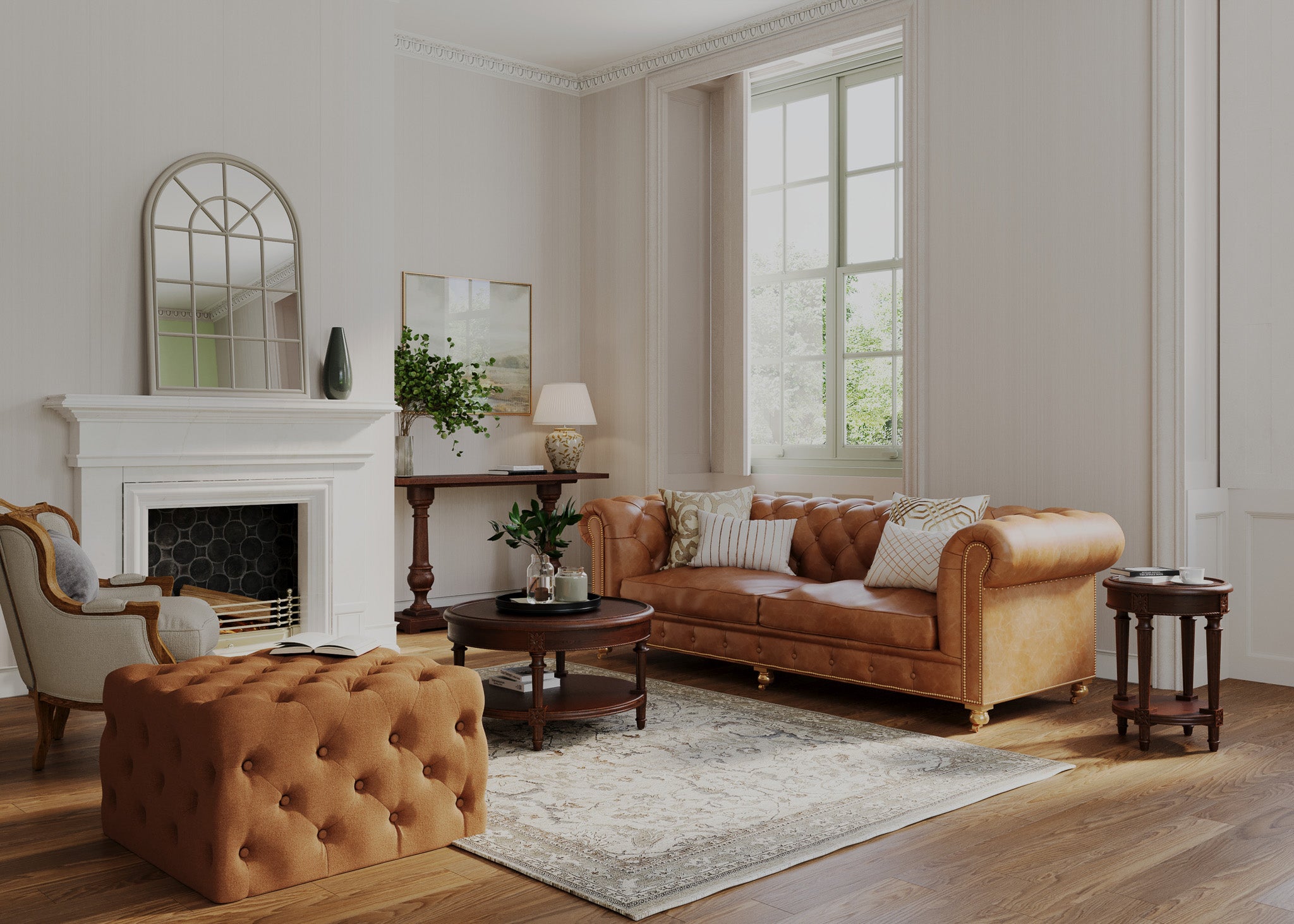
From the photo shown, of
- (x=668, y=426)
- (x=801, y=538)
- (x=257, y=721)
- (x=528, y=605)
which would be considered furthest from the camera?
(x=668, y=426)

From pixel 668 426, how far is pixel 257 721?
4758 millimetres

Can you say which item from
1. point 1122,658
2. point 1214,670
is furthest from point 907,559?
point 1214,670

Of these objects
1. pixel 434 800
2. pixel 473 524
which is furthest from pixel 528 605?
pixel 473 524

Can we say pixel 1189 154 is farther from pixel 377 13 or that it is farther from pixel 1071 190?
pixel 377 13

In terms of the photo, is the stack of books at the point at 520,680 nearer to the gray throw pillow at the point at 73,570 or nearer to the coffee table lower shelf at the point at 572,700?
the coffee table lower shelf at the point at 572,700

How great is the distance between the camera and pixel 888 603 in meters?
4.63

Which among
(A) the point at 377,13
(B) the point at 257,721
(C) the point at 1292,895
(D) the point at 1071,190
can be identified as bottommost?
(C) the point at 1292,895

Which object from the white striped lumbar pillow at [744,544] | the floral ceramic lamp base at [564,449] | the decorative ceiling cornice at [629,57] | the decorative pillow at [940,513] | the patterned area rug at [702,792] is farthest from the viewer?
the floral ceramic lamp base at [564,449]

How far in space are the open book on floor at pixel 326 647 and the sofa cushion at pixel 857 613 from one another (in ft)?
6.33

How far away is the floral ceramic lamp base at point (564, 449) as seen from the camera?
7309 mm

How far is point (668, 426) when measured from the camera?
23.9 feet

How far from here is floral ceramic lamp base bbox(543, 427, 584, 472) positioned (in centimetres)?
731

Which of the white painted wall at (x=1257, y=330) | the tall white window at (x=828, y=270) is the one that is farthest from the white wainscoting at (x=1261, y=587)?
the tall white window at (x=828, y=270)

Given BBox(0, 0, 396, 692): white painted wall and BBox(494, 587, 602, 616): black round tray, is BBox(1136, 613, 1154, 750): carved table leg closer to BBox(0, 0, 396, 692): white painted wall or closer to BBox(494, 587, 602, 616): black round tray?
BBox(494, 587, 602, 616): black round tray
